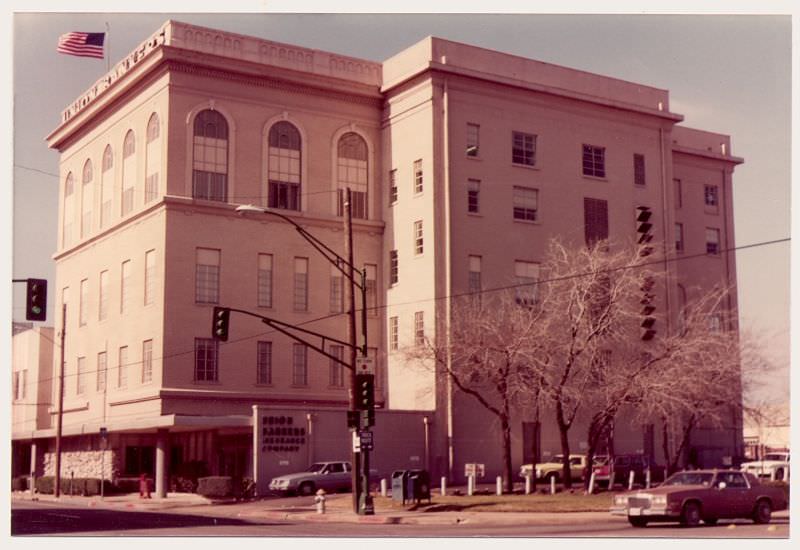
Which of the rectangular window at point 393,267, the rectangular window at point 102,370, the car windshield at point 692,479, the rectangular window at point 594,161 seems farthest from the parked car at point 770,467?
the rectangular window at point 102,370


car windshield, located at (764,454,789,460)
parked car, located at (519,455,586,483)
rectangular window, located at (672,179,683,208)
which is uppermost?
rectangular window, located at (672,179,683,208)

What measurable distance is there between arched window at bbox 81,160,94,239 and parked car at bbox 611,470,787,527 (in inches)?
1903

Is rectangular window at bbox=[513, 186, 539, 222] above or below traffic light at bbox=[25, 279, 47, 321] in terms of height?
above

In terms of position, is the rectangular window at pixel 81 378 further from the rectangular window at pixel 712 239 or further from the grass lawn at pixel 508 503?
the rectangular window at pixel 712 239

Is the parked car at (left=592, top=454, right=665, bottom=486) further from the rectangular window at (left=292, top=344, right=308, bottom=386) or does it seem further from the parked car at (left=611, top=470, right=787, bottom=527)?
the parked car at (left=611, top=470, right=787, bottom=527)

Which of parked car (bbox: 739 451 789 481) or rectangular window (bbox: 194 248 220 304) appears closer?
parked car (bbox: 739 451 789 481)

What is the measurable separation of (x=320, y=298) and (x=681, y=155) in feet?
86.1

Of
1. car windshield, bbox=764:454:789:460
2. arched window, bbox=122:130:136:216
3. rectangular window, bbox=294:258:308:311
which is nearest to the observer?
rectangular window, bbox=294:258:308:311

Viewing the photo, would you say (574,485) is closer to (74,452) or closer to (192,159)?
(192,159)

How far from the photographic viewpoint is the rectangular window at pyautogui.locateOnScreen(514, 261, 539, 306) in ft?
217

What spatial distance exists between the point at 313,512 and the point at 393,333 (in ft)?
79.0

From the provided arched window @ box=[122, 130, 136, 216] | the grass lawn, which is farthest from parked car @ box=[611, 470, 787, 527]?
arched window @ box=[122, 130, 136, 216]

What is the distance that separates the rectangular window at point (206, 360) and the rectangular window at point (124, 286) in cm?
587
